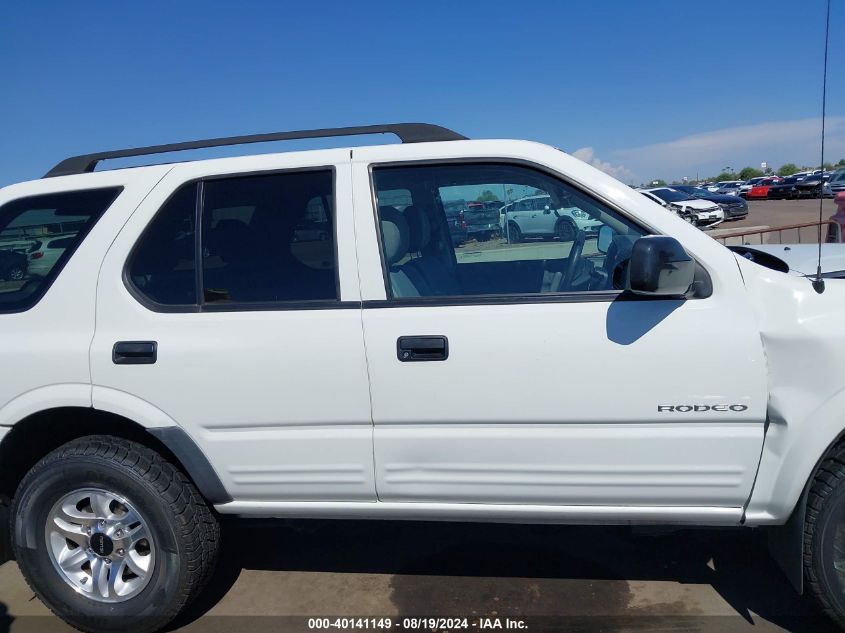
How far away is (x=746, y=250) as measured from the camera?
3.88 metres

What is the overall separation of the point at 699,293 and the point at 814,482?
831 mm

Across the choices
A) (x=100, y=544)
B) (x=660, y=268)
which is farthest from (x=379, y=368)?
(x=100, y=544)

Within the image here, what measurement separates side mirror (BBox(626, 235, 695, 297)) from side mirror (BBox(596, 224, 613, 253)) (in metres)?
0.33

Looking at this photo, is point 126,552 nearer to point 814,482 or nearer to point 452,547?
point 452,547

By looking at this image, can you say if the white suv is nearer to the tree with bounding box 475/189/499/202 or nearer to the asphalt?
the tree with bounding box 475/189/499/202

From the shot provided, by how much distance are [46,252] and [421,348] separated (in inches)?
67.6

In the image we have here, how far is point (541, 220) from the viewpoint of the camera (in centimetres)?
296

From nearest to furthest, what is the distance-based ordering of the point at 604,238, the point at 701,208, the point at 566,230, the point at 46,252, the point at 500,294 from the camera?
1. the point at 500,294
2. the point at 604,238
3. the point at 566,230
4. the point at 46,252
5. the point at 701,208

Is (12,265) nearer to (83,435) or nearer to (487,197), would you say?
(83,435)

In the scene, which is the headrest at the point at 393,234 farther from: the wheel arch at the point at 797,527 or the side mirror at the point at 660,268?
the wheel arch at the point at 797,527

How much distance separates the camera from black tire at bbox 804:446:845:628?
8.27ft

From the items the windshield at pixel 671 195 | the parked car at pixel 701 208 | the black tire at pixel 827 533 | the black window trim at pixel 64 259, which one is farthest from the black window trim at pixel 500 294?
the windshield at pixel 671 195

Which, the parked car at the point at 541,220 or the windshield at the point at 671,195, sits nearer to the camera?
the parked car at the point at 541,220

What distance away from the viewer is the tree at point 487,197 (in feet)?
9.39
